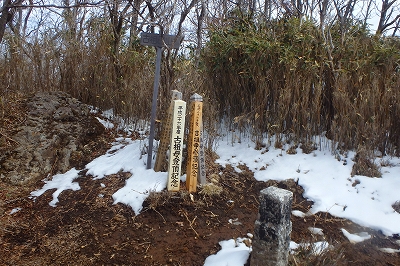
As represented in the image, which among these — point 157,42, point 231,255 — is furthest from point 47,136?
point 231,255

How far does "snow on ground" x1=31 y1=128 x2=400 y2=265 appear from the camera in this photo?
3.27 meters

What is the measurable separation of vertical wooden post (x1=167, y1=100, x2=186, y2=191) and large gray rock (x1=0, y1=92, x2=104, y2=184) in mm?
1832

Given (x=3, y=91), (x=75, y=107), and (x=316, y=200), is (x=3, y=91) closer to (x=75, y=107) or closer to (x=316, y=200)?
(x=75, y=107)

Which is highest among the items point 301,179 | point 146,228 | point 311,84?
point 311,84

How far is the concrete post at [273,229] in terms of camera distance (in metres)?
2.14

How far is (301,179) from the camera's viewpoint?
3871 mm

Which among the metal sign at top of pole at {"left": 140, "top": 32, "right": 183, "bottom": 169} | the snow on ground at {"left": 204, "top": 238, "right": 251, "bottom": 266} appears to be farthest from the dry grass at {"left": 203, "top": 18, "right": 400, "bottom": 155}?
the snow on ground at {"left": 204, "top": 238, "right": 251, "bottom": 266}

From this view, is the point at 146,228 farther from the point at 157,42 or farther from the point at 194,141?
the point at 157,42

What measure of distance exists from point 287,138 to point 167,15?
2845 mm

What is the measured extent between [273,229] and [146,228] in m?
1.37

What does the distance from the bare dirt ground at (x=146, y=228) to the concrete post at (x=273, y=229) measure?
0.63 ft

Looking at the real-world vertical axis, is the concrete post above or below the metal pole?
below

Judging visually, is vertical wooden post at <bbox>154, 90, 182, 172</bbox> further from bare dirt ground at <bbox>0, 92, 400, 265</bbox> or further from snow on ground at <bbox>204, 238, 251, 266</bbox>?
snow on ground at <bbox>204, 238, 251, 266</bbox>

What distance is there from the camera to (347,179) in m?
3.80
